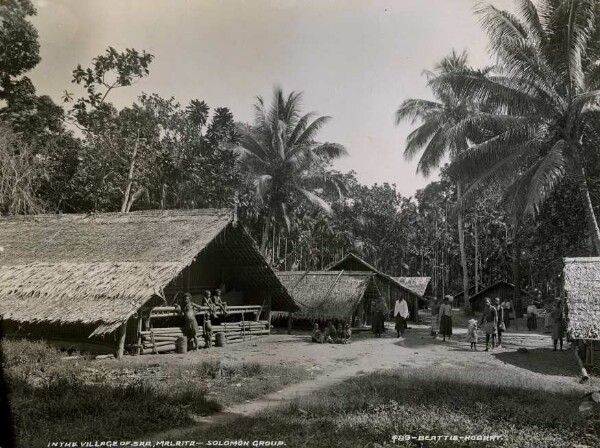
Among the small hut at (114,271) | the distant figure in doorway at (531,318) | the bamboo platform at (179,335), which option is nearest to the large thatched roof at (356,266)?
the distant figure in doorway at (531,318)

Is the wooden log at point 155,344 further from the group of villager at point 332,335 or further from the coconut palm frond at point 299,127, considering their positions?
the coconut palm frond at point 299,127

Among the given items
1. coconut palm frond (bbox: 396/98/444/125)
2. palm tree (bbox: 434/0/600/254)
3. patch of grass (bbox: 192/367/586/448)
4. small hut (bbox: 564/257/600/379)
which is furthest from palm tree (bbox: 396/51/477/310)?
patch of grass (bbox: 192/367/586/448)

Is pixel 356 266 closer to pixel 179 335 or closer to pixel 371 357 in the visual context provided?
pixel 371 357

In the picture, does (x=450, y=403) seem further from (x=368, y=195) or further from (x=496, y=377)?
(x=368, y=195)

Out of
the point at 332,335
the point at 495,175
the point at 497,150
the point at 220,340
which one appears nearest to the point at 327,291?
the point at 332,335

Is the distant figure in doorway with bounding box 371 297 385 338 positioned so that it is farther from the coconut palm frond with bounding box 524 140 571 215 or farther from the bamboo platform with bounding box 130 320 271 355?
the coconut palm frond with bounding box 524 140 571 215

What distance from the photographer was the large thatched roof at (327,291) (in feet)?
60.1

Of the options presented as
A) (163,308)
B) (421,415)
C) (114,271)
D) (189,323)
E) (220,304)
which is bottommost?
(421,415)

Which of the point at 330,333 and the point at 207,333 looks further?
the point at 330,333

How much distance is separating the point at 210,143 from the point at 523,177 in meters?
12.3

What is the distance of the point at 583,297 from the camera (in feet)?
34.4

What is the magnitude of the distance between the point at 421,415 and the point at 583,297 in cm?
611

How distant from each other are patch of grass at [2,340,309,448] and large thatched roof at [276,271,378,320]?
7944 mm

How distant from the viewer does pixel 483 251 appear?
4216 cm
